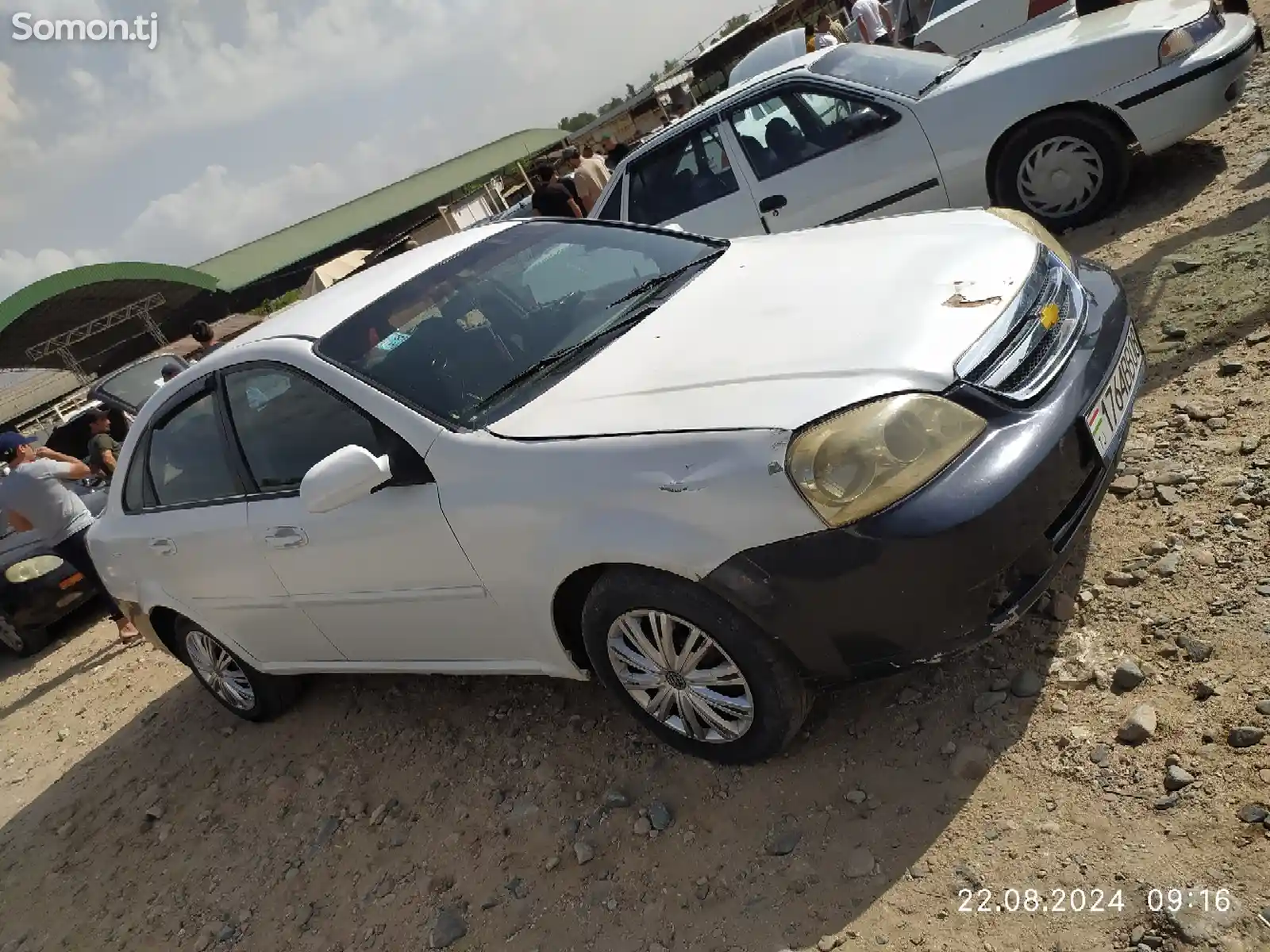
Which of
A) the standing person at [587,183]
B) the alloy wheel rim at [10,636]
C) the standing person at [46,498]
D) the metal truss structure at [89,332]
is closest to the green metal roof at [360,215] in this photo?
the metal truss structure at [89,332]

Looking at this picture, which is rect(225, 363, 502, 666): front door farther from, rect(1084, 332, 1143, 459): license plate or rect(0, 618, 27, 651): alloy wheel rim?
rect(0, 618, 27, 651): alloy wheel rim

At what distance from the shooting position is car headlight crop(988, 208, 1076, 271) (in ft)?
10.4

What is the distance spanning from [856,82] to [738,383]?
4.23 metres

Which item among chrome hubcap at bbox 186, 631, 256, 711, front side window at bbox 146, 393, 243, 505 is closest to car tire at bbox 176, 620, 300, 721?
chrome hubcap at bbox 186, 631, 256, 711

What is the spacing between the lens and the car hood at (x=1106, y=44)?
203 inches

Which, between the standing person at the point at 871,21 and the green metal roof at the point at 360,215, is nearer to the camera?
the standing person at the point at 871,21

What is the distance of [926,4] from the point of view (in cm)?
1302

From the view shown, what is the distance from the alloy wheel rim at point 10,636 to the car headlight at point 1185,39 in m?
9.09

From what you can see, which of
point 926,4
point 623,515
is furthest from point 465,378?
point 926,4

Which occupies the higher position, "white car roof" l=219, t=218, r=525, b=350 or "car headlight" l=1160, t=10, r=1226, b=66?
"white car roof" l=219, t=218, r=525, b=350

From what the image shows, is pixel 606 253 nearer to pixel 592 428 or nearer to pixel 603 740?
pixel 592 428

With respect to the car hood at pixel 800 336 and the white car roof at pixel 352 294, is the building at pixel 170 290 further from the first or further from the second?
the car hood at pixel 800 336

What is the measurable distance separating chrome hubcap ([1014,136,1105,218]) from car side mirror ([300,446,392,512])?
4.48 metres
